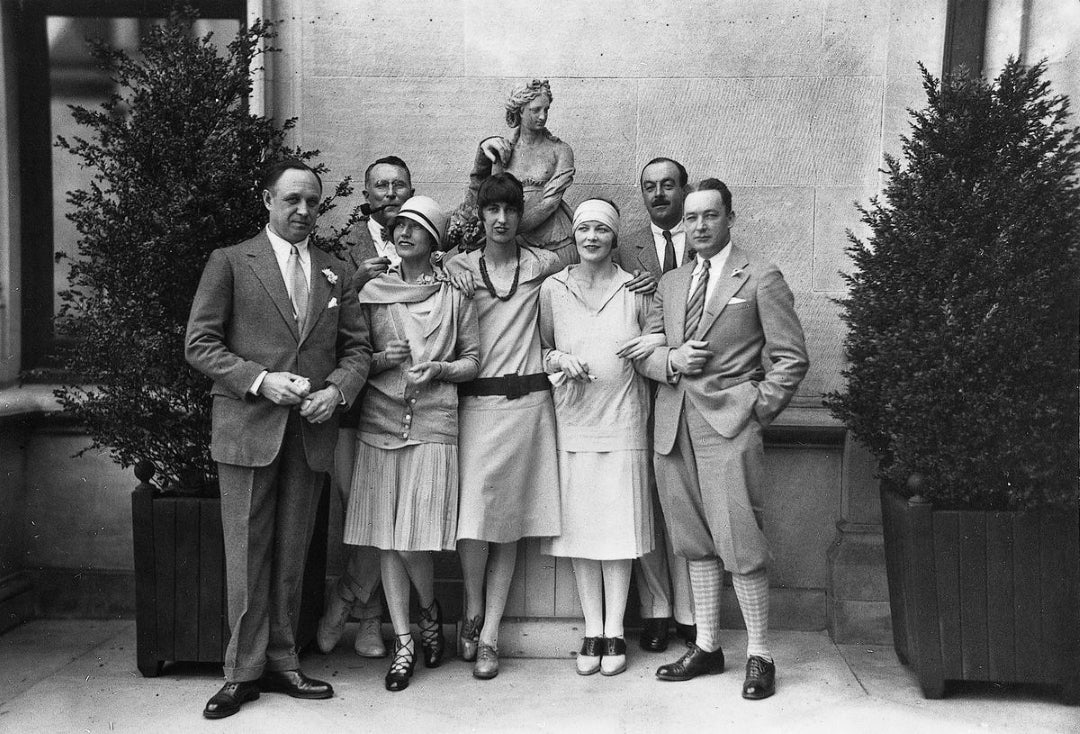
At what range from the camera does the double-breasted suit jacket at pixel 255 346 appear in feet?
13.0

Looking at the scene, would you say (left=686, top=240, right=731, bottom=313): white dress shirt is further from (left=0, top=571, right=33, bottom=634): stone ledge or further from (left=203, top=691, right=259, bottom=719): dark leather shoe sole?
(left=0, top=571, right=33, bottom=634): stone ledge

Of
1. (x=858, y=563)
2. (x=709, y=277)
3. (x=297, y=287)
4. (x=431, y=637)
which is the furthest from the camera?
(x=858, y=563)

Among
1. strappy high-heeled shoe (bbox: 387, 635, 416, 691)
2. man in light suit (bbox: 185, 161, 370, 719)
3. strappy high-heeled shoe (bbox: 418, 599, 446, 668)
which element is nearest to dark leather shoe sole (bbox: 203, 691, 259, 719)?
man in light suit (bbox: 185, 161, 370, 719)

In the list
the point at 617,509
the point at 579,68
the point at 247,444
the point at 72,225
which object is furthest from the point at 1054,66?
the point at 72,225

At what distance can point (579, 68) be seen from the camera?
5.41m

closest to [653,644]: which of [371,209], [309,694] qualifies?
Result: [309,694]

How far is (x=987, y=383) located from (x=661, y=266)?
161 centimetres

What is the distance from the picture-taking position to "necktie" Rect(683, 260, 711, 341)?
14.2ft

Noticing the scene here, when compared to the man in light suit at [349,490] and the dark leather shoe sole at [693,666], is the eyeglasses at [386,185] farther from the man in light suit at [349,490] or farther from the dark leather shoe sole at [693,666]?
the dark leather shoe sole at [693,666]

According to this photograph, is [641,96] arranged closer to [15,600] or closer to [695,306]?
[695,306]

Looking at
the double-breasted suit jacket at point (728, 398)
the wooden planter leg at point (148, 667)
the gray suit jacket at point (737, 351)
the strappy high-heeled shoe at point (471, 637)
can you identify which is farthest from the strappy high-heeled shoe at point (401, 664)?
the gray suit jacket at point (737, 351)

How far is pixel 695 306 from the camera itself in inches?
171

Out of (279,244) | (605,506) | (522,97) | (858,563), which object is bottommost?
(858,563)

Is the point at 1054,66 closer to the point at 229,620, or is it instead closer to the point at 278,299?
the point at 278,299
